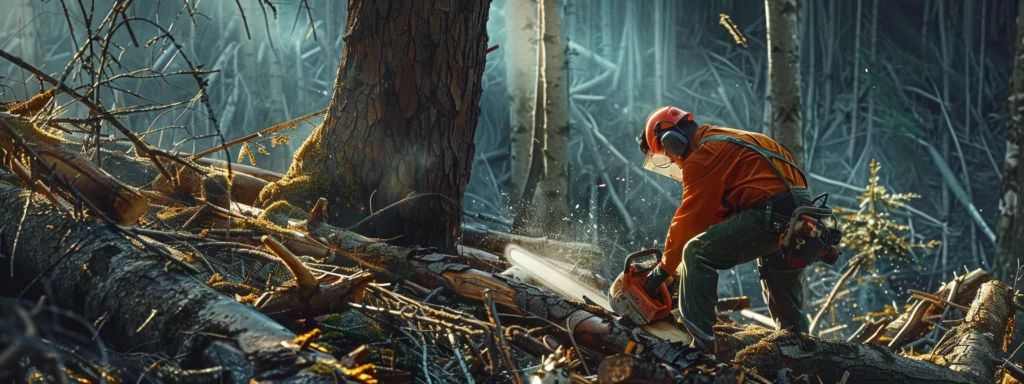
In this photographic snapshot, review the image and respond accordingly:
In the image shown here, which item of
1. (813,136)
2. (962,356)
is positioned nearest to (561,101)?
(962,356)

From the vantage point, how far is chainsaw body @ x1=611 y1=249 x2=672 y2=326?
372cm

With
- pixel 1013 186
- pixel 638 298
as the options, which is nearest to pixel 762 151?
pixel 638 298

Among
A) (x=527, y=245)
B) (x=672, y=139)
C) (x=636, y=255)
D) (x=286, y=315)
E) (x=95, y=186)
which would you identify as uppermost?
(x=95, y=186)

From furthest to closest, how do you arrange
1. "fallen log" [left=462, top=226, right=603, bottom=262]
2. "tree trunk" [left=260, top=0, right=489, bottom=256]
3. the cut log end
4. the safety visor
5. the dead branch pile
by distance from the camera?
"fallen log" [left=462, top=226, right=603, bottom=262] → the safety visor → "tree trunk" [left=260, top=0, right=489, bottom=256] → the cut log end → the dead branch pile

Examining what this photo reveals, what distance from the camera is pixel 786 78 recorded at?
6.52m

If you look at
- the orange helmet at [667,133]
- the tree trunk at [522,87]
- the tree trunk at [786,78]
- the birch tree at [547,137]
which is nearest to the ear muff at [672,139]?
the orange helmet at [667,133]

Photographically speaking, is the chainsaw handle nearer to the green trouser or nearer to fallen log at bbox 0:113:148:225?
the green trouser

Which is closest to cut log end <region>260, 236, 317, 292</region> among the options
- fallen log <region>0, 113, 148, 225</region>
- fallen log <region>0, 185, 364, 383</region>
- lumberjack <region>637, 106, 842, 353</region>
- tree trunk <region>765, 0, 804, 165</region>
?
fallen log <region>0, 185, 364, 383</region>

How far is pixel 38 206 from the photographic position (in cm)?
274

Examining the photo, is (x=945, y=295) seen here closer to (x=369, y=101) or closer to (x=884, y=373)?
(x=884, y=373)

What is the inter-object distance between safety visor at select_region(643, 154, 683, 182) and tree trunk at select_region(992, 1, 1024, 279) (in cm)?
492

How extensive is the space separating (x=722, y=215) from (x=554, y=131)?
4769mm

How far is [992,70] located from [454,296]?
14.8 metres

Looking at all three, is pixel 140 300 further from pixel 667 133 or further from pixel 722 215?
pixel 722 215
